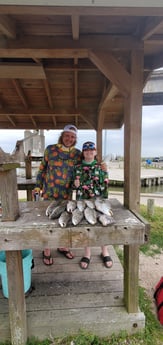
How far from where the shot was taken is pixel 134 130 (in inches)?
63.9

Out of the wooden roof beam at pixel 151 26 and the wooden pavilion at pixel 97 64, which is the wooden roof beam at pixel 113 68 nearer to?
the wooden pavilion at pixel 97 64

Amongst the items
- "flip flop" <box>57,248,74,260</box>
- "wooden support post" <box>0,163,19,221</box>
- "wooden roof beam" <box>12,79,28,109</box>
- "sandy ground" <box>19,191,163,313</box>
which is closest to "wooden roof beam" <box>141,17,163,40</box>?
"wooden support post" <box>0,163,19,221</box>

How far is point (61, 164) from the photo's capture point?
211 cm

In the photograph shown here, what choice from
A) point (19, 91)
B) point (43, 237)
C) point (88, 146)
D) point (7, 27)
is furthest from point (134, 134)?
point (19, 91)

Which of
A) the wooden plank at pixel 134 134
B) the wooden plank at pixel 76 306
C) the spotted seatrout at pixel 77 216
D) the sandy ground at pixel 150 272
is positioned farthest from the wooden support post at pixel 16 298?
the sandy ground at pixel 150 272

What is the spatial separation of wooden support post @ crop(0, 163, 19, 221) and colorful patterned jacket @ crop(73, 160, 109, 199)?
0.75 meters

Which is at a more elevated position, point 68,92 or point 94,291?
point 68,92

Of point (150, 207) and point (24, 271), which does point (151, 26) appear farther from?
point (150, 207)

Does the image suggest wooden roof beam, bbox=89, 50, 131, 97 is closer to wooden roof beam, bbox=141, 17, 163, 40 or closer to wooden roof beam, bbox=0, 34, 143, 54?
wooden roof beam, bbox=0, 34, 143, 54

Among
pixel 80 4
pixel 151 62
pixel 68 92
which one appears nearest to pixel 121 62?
pixel 151 62

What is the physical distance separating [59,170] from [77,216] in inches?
31.8

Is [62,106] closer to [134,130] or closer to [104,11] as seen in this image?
[134,130]

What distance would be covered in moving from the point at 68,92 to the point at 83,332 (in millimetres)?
3196

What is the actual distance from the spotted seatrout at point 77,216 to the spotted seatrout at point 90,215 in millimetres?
36
